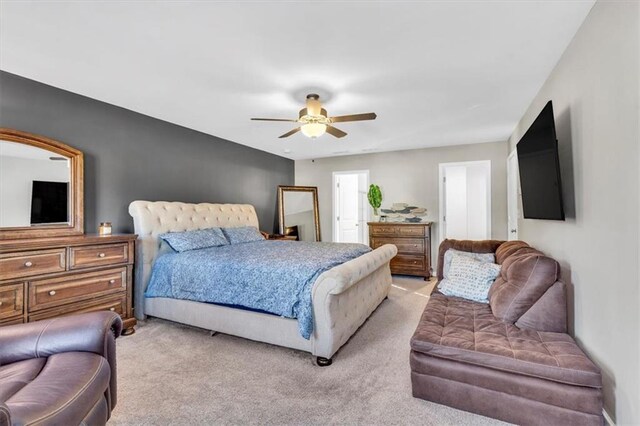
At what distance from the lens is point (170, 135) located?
13.8 ft

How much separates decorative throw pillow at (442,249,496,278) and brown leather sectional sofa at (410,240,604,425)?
0.69 metres

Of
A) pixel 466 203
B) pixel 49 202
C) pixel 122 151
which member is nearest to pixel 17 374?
pixel 49 202

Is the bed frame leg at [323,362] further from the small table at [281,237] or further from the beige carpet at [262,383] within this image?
the small table at [281,237]

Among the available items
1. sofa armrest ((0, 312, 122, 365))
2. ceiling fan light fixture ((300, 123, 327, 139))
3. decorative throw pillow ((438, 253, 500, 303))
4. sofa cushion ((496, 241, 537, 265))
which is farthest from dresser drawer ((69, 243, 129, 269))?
sofa cushion ((496, 241, 537, 265))

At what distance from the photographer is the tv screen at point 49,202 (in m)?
2.83

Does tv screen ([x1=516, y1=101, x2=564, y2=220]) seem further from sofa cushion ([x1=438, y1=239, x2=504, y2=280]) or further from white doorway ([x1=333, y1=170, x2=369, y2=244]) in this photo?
white doorway ([x1=333, y1=170, x2=369, y2=244])

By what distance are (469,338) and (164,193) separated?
3935 mm

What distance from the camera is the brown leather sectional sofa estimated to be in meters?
1.61

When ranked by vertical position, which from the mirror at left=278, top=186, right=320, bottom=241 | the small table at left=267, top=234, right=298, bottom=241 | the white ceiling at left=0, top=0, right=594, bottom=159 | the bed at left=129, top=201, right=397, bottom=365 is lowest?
the bed at left=129, top=201, right=397, bottom=365

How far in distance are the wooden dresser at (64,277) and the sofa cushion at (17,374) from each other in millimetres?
1240

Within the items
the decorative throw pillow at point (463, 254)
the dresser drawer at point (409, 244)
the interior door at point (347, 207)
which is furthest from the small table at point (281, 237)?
the decorative throw pillow at point (463, 254)

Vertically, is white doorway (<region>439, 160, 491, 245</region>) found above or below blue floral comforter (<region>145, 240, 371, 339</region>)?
above

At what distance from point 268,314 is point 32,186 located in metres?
2.54

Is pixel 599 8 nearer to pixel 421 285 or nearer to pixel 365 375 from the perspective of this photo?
pixel 365 375
